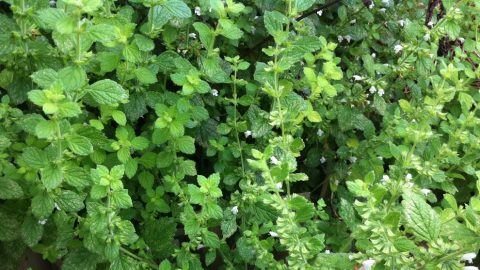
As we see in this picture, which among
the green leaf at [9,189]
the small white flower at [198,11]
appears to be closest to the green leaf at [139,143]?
the green leaf at [9,189]

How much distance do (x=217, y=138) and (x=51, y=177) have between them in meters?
0.57

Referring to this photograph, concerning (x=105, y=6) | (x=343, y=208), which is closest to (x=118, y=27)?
(x=105, y=6)

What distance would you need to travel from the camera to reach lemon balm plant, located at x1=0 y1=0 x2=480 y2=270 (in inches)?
40.1

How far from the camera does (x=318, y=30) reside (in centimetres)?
171

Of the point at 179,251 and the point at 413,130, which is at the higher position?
the point at 413,130

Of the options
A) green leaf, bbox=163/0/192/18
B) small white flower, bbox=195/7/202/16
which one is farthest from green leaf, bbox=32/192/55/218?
small white flower, bbox=195/7/202/16

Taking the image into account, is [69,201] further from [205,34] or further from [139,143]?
[205,34]

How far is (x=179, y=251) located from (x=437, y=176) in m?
0.77

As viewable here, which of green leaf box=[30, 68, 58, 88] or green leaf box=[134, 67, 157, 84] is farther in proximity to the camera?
green leaf box=[134, 67, 157, 84]

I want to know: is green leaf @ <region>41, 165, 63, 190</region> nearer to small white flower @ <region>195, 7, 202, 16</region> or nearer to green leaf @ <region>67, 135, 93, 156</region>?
green leaf @ <region>67, 135, 93, 156</region>

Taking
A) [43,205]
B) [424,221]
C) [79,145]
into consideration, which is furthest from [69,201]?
[424,221]

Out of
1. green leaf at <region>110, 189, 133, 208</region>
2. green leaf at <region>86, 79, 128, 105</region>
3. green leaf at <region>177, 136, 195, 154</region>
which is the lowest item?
green leaf at <region>177, 136, 195, 154</region>

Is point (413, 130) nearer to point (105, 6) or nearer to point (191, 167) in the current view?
point (191, 167)

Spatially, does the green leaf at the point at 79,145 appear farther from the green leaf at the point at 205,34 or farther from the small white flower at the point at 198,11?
the small white flower at the point at 198,11
